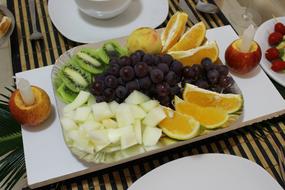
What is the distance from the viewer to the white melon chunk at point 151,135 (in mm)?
738

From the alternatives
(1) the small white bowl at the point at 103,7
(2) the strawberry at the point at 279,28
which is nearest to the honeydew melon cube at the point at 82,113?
(1) the small white bowl at the point at 103,7

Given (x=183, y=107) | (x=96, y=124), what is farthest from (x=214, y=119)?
(x=96, y=124)

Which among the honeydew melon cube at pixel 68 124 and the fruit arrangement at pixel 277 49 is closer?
the honeydew melon cube at pixel 68 124

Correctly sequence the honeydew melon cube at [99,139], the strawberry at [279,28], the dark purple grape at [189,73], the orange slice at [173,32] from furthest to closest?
1. the strawberry at [279,28]
2. the orange slice at [173,32]
3. the dark purple grape at [189,73]
4. the honeydew melon cube at [99,139]

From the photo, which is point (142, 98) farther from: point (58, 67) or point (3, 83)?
point (3, 83)

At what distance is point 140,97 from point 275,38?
1.51 feet

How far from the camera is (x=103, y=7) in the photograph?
98 centimetres

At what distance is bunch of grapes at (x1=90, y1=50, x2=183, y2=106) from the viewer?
78 cm

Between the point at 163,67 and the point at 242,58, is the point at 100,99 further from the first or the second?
the point at 242,58

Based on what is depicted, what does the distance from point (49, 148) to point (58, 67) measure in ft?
0.68

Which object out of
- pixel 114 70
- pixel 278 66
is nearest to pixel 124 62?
pixel 114 70

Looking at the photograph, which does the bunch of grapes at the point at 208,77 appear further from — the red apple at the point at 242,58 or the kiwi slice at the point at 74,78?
the kiwi slice at the point at 74,78

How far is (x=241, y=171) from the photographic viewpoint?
29.0 inches

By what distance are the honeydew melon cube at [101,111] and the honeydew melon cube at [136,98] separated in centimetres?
5
